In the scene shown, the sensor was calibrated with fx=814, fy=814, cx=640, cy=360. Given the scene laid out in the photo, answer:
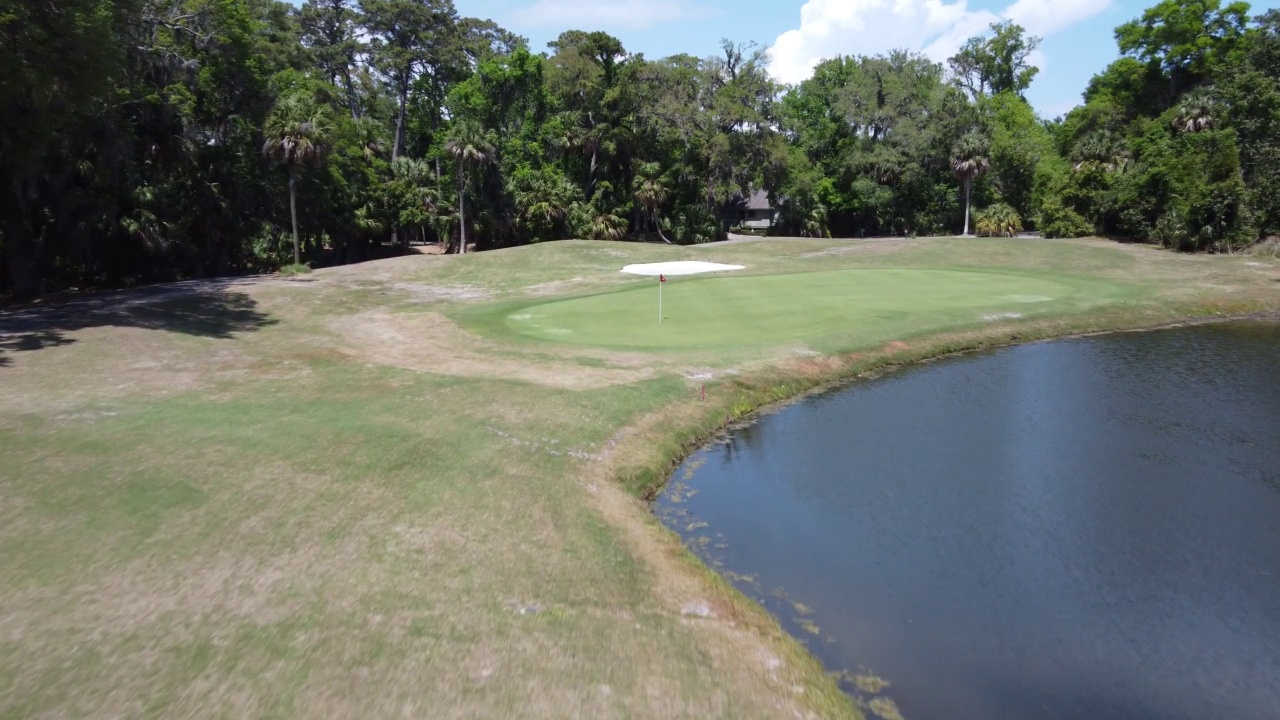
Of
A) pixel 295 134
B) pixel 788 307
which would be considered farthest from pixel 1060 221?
pixel 295 134

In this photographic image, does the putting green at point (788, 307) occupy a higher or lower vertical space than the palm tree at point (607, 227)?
lower

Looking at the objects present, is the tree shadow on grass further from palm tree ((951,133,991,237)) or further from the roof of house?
the roof of house

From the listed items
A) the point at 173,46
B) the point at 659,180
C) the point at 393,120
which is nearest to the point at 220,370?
the point at 173,46

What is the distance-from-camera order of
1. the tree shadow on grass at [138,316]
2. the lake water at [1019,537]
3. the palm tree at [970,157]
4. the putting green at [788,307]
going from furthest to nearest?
the palm tree at [970,157] → the putting green at [788,307] → the tree shadow on grass at [138,316] → the lake water at [1019,537]

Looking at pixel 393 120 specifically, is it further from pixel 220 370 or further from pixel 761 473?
pixel 761 473

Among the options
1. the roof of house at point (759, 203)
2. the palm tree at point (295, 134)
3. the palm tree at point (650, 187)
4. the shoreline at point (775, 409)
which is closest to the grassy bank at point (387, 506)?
the shoreline at point (775, 409)

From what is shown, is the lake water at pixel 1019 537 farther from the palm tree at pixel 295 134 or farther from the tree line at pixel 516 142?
the palm tree at pixel 295 134

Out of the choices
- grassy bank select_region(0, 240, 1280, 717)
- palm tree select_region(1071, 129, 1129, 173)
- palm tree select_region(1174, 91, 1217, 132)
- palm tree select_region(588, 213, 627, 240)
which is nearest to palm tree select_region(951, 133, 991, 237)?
palm tree select_region(1071, 129, 1129, 173)
